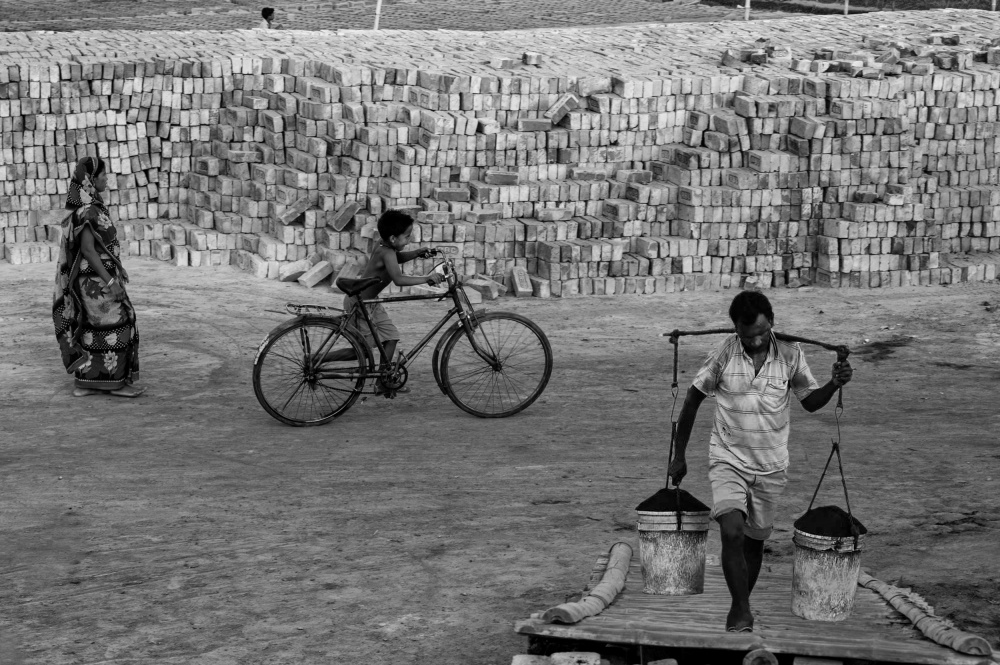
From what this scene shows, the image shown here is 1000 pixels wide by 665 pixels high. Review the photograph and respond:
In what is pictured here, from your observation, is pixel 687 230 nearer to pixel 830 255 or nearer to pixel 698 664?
pixel 830 255

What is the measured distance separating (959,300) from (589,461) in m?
6.78

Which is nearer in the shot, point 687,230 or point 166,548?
point 166,548

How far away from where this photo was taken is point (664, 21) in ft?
91.7

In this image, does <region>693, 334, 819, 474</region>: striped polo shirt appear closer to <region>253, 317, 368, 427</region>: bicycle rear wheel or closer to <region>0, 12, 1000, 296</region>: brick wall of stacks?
<region>253, 317, 368, 427</region>: bicycle rear wheel

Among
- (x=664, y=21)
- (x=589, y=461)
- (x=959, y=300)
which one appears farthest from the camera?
(x=664, y=21)

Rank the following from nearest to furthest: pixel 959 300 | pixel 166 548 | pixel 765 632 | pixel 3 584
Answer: pixel 765 632 → pixel 3 584 → pixel 166 548 → pixel 959 300

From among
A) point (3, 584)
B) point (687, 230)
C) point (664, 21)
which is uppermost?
point (664, 21)

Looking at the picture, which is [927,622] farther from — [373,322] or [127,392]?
[127,392]

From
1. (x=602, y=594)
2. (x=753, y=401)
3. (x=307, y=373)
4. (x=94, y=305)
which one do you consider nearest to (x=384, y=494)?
(x=307, y=373)

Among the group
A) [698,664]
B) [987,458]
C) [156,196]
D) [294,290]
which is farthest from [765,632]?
[156,196]

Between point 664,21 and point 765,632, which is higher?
point 664,21

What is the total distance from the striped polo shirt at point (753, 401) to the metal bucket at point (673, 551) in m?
0.35

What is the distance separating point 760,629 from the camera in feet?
17.6

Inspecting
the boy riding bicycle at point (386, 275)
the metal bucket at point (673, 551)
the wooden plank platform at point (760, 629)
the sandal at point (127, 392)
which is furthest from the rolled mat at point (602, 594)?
the sandal at point (127, 392)
